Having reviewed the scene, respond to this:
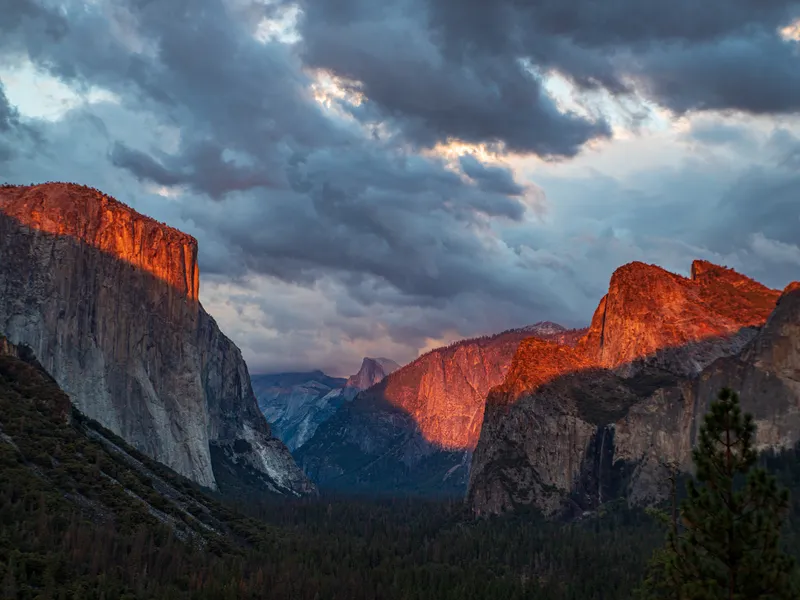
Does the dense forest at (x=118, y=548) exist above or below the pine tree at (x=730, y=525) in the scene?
below

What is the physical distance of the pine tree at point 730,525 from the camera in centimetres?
4394

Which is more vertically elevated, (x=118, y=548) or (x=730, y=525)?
(x=730, y=525)

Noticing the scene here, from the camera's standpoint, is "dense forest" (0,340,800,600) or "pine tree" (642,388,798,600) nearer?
"pine tree" (642,388,798,600)

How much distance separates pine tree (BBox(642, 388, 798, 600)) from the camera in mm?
43938

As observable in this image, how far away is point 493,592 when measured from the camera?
579 ft

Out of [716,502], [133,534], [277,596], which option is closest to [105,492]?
[133,534]

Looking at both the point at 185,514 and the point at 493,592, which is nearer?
the point at 493,592

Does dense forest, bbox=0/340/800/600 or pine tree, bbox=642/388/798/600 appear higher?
pine tree, bbox=642/388/798/600

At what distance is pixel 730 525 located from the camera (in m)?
44.9

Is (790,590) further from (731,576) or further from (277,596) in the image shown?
(277,596)

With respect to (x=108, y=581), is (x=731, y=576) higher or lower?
higher

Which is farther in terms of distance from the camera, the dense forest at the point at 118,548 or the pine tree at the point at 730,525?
the dense forest at the point at 118,548

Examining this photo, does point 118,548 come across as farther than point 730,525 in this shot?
Yes

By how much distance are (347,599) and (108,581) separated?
5386 cm
